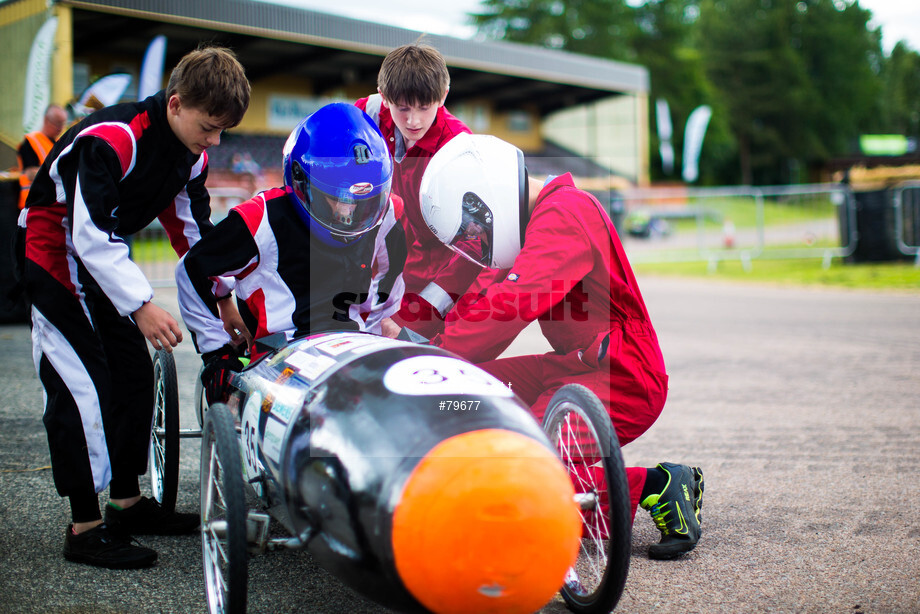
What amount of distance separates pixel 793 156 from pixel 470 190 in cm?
7071

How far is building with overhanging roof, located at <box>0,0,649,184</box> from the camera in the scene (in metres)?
14.6

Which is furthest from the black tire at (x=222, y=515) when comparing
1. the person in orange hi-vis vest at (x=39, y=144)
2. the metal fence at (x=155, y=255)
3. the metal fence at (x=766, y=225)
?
the metal fence at (x=766, y=225)

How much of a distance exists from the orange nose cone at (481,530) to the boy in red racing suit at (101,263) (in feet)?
4.40

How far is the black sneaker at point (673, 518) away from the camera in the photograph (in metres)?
2.88

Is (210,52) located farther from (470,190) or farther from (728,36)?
(728,36)

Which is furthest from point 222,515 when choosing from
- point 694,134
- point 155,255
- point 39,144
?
point 694,134

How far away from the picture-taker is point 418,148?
3.60 m

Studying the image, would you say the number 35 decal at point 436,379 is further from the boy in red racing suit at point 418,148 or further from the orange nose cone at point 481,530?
the boy in red racing suit at point 418,148

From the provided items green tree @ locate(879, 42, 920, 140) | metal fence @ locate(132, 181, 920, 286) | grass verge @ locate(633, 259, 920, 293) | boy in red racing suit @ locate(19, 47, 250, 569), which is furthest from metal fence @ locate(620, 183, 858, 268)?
green tree @ locate(879, 42, 920, 140)

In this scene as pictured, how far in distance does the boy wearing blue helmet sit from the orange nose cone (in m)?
1.16

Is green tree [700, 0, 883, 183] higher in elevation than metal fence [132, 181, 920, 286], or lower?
higher

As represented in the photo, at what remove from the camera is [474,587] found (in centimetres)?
175

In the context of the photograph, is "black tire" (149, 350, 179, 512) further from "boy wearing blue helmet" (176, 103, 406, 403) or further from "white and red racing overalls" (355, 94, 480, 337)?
"white and red racing overalls" (355, 94, 480, 337)

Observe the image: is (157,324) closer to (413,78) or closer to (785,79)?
(413,78)
